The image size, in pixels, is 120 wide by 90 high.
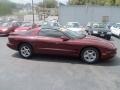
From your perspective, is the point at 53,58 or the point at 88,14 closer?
the point at 53,58

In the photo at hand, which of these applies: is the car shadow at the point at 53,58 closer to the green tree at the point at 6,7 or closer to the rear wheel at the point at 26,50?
the rear wheel at the point at 26,50

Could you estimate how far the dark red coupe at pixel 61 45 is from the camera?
8469 mm

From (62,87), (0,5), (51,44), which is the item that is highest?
(0,5)

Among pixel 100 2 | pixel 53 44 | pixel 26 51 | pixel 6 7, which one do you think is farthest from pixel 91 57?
pixel 100 2

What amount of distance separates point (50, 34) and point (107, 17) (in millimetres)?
30191

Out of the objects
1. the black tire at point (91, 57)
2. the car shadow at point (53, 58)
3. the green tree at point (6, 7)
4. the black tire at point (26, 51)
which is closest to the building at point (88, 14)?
the green tree at point (6, 7)

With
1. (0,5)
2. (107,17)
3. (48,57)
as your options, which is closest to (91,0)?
(107,17)

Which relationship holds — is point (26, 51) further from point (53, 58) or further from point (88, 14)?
point (88, 14)

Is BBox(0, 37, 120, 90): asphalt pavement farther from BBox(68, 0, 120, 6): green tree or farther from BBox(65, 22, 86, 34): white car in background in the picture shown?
BBox(68, 0, 120, 6): green tree

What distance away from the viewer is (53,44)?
346 inches

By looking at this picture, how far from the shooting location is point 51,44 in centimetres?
880

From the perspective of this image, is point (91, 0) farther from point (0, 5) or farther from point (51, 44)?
point (51, 44)

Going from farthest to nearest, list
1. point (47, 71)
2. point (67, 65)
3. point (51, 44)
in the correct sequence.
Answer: point (51, 44)
point (67, 65)
point (47, 71)

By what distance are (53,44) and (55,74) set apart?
2133 mm
